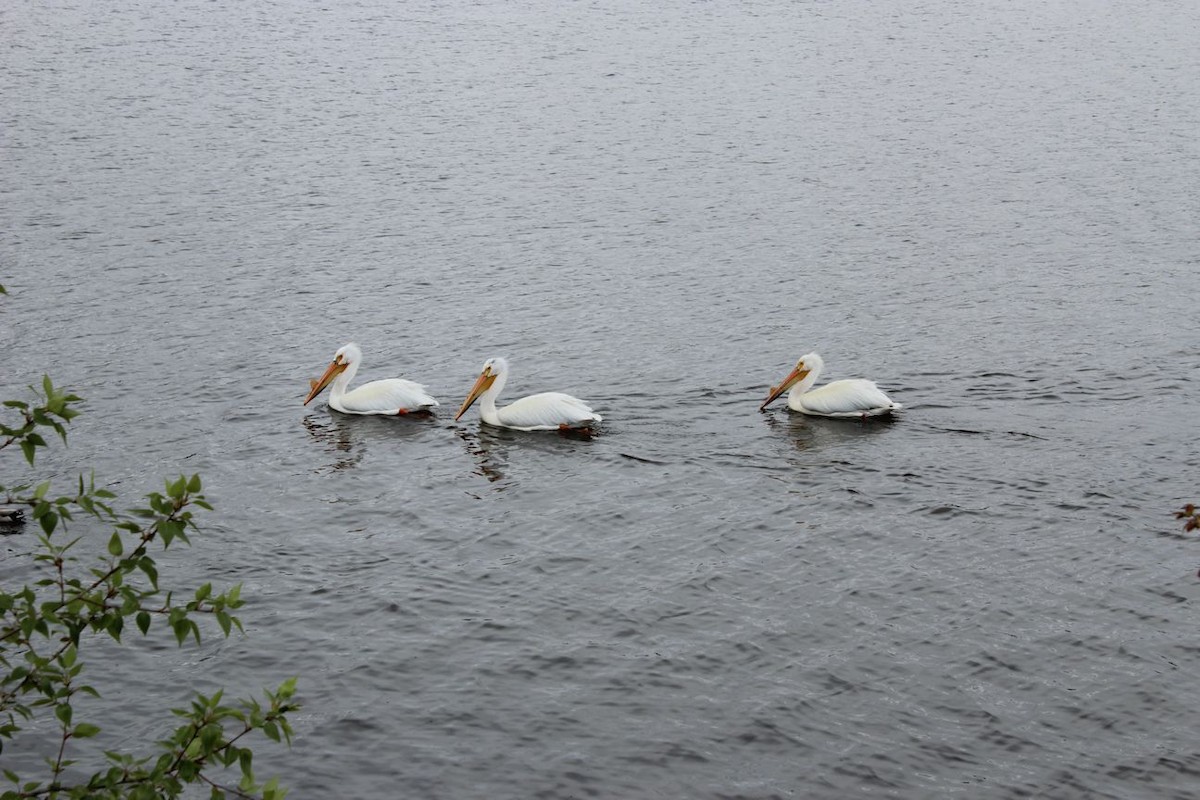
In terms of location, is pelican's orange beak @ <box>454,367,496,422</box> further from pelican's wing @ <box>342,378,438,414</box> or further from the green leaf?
the green leaf

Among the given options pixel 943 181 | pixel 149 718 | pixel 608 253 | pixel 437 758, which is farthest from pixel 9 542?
pixel 943 181

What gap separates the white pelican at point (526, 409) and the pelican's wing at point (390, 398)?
487 mm

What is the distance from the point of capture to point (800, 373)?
17359 mm

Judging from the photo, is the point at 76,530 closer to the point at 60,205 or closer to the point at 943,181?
the point at 60,205

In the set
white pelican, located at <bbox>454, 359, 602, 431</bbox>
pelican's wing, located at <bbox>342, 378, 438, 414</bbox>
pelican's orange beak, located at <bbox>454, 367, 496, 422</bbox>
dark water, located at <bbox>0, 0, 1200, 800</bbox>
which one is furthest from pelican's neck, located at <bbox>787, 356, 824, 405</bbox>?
pelican's wing, located at <bbox>342, 378, 438, 414</bbox>

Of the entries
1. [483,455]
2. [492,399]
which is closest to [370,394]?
[492,399]

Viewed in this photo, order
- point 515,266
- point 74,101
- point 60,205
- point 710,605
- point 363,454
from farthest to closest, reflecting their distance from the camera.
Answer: point 74,101 → point 60,205 → point 515,266 → point 363,454 → point 710,605

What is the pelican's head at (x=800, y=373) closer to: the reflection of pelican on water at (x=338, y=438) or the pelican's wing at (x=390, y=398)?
the pelican's wing at (x=390, y=398)

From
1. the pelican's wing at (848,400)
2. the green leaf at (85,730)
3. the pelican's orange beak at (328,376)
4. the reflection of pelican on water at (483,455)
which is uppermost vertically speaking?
the green leaf at (85,730)

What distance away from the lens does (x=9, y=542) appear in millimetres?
13711

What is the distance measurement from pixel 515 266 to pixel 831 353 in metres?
6.15

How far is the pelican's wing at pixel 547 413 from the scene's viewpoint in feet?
54.1

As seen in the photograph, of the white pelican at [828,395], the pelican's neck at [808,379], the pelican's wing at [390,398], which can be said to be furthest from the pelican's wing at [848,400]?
the pelican's wing at [390,398]

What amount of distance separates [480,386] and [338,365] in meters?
1.90
